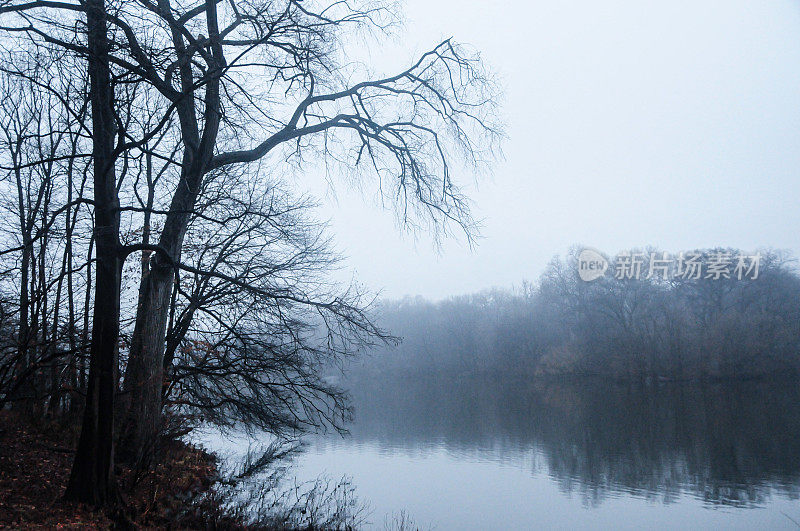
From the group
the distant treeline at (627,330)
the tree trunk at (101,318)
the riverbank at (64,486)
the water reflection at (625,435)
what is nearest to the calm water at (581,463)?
the water reflection at (625,435)

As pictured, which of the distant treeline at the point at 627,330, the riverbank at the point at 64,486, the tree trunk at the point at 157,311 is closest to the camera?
the riverbank at the point at 64,486

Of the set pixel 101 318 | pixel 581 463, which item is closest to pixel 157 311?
pixel 101 318

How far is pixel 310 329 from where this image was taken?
1162cm

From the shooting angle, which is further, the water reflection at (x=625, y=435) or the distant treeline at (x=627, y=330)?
the distant treeline at (x=627, y=330)

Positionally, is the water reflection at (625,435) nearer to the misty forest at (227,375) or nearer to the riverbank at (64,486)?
the misty forest at (227,375)

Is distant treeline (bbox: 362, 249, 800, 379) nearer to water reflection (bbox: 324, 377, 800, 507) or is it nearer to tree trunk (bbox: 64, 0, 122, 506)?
water reflection (bbox: 324, 377, 800, 507)

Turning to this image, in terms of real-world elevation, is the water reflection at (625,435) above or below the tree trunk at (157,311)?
below

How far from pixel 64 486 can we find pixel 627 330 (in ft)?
153

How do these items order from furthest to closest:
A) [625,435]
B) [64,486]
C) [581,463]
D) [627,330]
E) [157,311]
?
[627,330]
[625,435]
[581,463]
[157,311]
[64,486]

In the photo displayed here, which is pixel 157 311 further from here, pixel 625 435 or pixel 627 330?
pixel 627 330

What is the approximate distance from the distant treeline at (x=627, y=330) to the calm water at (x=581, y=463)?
8.41m

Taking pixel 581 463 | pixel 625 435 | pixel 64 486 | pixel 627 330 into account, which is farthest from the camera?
pixel 627 330

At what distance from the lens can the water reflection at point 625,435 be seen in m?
16.2

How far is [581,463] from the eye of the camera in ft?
61.7
